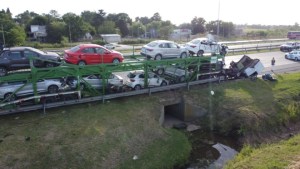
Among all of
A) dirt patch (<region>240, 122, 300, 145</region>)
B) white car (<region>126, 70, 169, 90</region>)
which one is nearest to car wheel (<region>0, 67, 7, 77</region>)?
white car (<region>126, 70, 169, 90</region>)

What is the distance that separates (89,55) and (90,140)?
7.07m

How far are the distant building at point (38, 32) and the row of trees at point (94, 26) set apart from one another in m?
1.07

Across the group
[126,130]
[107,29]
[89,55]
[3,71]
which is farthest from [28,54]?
[107,29]

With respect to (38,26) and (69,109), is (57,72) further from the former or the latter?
(38,26)

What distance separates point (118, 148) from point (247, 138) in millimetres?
7216

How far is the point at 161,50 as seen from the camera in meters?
20.3

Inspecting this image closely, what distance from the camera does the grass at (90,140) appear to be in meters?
10.6

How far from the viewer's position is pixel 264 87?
20.4 m

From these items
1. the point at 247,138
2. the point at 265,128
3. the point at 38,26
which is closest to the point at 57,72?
the point at 247,138

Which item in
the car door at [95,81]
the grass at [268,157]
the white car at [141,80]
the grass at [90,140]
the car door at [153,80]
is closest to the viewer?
the grass at [90,140]

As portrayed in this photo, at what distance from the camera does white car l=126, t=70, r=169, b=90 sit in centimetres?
1634

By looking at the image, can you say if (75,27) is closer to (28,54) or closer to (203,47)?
(203,47)

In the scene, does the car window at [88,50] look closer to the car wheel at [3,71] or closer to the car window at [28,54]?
the car window at [28,54]

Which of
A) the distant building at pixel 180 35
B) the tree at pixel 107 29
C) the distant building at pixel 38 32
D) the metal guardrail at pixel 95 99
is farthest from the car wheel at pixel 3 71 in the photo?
the tree at pixel 107 29
